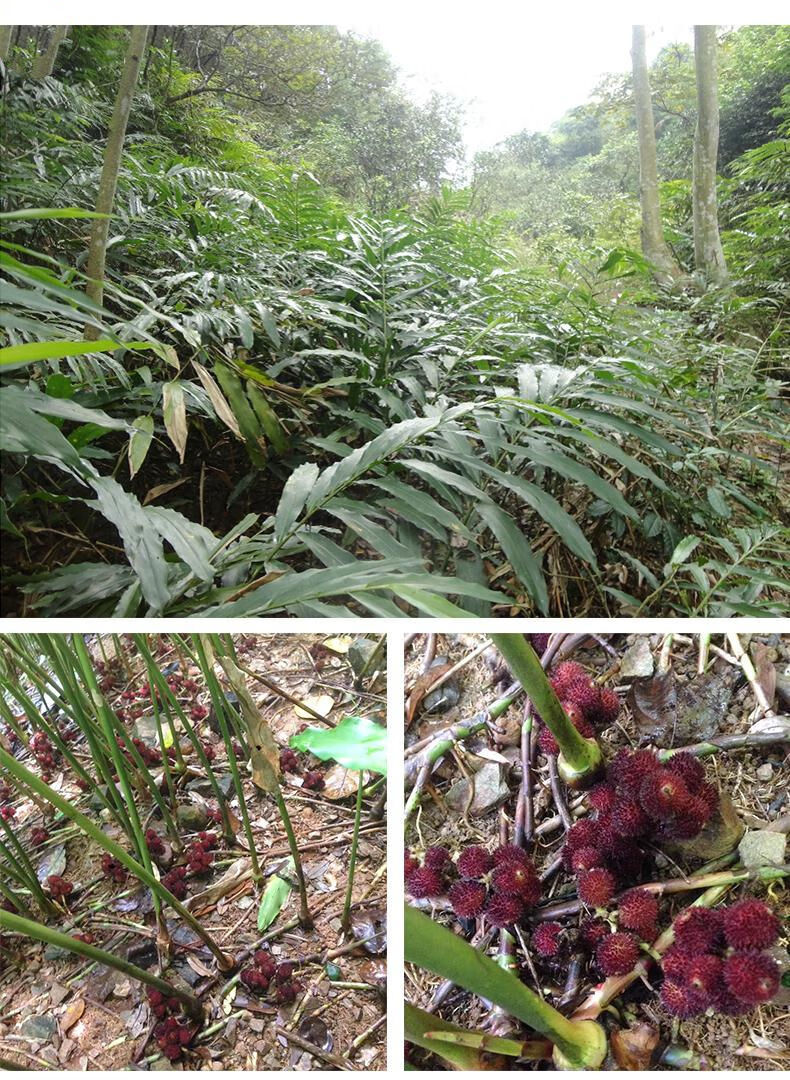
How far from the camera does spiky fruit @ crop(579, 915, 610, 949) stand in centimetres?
56

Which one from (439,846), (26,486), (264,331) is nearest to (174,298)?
(264,331)

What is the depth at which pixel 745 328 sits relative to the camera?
129 cm

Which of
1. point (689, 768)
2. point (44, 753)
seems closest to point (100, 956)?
point (44, 753)

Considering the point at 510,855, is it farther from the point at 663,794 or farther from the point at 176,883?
the point at 176,883

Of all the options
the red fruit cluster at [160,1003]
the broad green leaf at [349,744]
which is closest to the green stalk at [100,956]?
the red fruit cluster at [160,1003]

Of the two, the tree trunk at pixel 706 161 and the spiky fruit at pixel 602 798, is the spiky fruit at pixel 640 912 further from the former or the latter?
the tree trunk at pixel 706 161

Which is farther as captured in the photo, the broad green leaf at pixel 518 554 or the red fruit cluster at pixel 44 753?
the broad green leaf at pixel 518 554

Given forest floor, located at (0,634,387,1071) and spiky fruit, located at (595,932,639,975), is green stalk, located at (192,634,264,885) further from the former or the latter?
spiky fruit, located at (595,932,639,975)

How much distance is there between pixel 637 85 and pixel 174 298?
845 mm

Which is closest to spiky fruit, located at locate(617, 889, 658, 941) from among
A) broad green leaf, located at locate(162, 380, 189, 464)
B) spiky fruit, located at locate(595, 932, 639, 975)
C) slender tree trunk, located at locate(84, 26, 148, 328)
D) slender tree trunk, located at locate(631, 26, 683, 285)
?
spiky fruit, located at locate(595, 932, 639, 975)

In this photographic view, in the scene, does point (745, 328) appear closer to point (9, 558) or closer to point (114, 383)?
point (114, 383)

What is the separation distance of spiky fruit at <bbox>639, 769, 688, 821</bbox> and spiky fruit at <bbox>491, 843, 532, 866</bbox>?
0.36 ft

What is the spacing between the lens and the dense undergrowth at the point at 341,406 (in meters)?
0.67

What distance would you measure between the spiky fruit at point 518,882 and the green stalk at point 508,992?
0.18 feet
